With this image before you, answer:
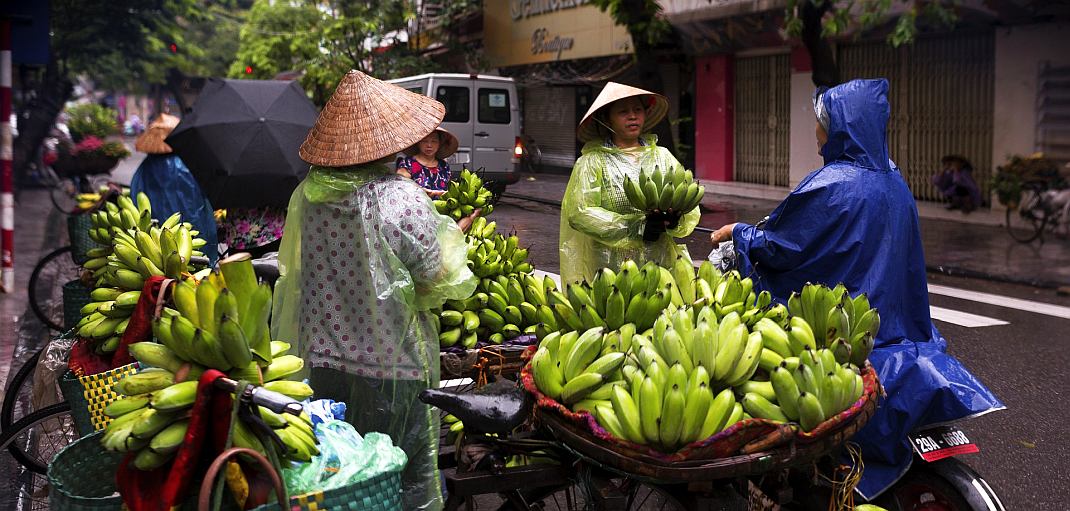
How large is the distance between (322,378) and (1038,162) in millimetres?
12351

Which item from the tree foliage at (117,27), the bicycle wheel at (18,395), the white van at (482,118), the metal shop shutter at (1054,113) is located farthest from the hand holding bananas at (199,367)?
the tree foliage at (117,27)

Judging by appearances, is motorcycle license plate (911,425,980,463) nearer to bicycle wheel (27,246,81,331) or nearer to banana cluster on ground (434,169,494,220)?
banana cluster on ground (434,169,494,220)

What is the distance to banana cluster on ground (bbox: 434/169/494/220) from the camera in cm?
532

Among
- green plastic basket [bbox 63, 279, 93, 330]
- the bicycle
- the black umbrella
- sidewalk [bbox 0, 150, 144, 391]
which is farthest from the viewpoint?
the bicycle

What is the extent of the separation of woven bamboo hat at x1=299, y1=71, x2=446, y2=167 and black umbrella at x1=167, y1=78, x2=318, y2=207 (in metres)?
3.04

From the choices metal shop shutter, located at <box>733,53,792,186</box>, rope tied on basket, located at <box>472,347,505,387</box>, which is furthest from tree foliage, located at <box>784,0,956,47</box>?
rope tied on basket, located at <box>472,347,505,387</box>

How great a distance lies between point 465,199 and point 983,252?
955 cm

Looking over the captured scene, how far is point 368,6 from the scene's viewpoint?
2744 centimetres

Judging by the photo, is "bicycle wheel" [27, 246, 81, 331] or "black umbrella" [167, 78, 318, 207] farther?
"bicycle wheel" [27, 246, 81, 331]

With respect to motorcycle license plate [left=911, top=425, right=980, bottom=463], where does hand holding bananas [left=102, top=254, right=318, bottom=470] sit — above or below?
above

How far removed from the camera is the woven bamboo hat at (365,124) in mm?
3662

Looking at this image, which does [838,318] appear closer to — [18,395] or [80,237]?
[18,395]

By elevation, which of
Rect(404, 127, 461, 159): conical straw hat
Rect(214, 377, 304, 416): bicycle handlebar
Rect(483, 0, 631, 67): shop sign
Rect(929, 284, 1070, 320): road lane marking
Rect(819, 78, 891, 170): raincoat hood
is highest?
Rect(483, 0, 631, 67): shop sign

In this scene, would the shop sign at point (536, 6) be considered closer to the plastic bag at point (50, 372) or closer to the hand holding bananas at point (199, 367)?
the plastic bag at point (50, 372)
